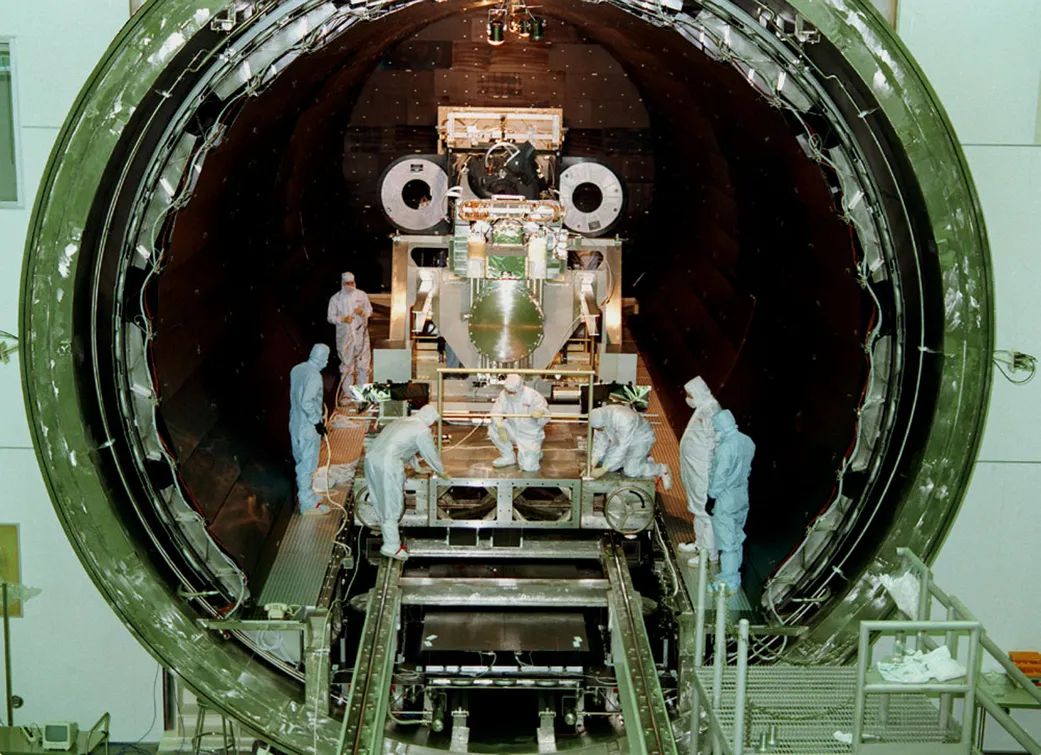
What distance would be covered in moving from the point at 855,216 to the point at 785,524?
2.23m

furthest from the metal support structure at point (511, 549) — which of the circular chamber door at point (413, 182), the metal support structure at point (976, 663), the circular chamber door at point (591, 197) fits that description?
the circular chamber door at point (413, 182)

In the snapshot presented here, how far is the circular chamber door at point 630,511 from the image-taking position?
6906 mm

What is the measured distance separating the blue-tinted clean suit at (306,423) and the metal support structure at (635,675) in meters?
2.11

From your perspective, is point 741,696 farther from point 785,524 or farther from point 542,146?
point 542,146

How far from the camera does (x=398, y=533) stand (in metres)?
6.76

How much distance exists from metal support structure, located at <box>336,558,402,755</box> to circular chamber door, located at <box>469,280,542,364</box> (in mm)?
1708

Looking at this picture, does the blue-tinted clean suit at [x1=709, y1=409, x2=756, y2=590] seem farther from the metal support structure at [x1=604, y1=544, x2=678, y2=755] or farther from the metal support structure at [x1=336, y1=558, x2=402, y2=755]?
the metal support structure at [x1=336, y1=558, x2=402, y2=755]

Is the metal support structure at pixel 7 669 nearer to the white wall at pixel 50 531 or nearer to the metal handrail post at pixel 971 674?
the white wall at pixel 50 531

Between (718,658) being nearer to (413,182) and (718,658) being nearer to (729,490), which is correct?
(729,490)

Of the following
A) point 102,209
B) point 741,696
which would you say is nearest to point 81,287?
point 102,209

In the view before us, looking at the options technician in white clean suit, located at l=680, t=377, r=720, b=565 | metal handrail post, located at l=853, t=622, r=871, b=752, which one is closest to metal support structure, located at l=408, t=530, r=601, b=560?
technician in white clean suit, located at l=680, t=377, r=720, b=565

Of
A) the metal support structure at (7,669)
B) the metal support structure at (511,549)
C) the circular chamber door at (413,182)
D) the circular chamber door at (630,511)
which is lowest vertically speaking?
the metal support structure at (7,669)

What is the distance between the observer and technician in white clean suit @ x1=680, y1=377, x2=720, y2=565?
6.91 metres

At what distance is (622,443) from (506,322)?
3.58ft
